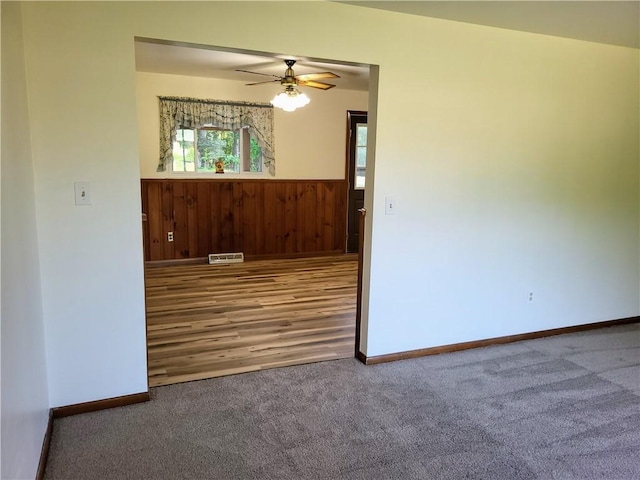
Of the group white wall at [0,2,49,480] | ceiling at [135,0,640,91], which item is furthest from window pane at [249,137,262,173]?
white wall at [0,2,49,480]

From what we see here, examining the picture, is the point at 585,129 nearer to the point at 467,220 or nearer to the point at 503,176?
the point at 503,176

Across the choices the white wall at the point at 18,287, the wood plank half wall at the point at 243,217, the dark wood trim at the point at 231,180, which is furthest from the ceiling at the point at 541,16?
the wood plank half wall at the point at 243,217

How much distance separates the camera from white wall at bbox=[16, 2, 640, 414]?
228 cm

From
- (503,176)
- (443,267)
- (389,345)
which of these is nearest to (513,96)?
(503,176)

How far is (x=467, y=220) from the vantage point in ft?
10.7

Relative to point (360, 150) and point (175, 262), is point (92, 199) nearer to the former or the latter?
point (175, 262)

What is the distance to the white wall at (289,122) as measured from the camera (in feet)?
18.9

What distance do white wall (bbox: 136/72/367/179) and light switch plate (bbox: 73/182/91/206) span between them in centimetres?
366

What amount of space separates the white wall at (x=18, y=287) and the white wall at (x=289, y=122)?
3.82m

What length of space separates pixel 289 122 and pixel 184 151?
1458mm

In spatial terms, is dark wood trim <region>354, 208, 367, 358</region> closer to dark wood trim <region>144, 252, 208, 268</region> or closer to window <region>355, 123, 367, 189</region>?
dark wood trim <region>144, 252, 208, 268</region>

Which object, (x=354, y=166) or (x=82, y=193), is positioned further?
(x=354, y=166)

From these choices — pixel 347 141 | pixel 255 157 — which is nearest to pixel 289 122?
pixel 255 157

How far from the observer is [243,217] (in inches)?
250
